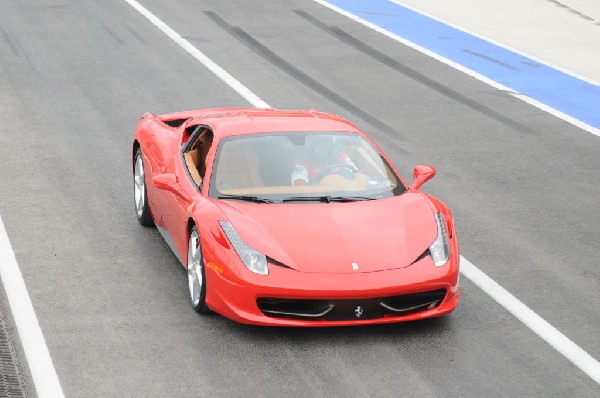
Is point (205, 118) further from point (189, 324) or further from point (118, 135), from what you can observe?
point (118, 135)

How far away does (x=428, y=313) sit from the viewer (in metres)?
8.89

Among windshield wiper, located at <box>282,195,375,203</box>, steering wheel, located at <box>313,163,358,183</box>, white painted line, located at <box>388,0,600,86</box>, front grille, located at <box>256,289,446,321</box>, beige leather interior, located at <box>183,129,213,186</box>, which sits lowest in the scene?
white painted line, located at <box>388,0,600,86</box>

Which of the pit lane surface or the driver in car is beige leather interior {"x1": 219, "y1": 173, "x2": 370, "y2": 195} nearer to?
the driver in car

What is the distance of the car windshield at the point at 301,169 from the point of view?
31.8 feet

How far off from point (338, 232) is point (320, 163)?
3.61 feet

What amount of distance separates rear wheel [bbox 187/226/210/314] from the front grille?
0.69 metres

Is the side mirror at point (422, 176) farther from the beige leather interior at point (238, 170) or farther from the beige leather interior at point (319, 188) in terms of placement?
the beige leather interior at point (238, 170)

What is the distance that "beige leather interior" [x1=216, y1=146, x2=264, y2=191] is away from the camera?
9797 mm

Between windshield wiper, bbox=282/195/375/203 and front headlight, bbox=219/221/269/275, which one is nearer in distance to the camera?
front headlight, bbox=219/221/269/275

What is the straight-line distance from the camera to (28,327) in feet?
29.5

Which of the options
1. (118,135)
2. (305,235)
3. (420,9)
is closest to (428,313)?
(305,235)

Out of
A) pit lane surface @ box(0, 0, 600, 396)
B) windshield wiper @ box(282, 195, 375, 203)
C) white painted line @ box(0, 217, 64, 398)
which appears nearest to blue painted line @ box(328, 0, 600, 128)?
pit lane surface @ box(0, 0, 600, 396)

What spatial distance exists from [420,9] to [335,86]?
25.6ft

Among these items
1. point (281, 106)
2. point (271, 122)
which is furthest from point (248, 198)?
point (281, 106)
